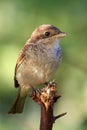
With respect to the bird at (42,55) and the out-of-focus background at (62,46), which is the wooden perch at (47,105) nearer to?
the bird at (42,55)

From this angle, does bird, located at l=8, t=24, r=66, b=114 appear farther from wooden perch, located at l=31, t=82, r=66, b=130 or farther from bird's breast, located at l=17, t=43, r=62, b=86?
wooden perch, located at l=31, t=82, r=66, b=130

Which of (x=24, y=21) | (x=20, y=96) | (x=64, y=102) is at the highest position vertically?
(x=24, y=21)

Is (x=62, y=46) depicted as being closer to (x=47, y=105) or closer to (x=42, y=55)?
(x=42, y=55)

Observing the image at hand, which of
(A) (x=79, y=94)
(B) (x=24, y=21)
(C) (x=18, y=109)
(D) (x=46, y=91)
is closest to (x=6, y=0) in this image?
(B) (x=24, y=21)

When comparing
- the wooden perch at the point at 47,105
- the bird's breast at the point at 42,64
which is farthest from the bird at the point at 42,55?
the wooden perch at the point at 47,105

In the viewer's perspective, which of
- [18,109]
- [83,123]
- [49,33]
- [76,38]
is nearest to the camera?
[49,33]

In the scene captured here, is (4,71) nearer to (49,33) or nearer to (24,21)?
(24,21)

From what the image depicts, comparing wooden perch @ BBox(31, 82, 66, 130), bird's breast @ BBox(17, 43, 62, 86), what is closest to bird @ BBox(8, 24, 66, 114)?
bird's breast @ BBox(17, 43, 62, 86)

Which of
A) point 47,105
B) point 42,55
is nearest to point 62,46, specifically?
point 42,55
